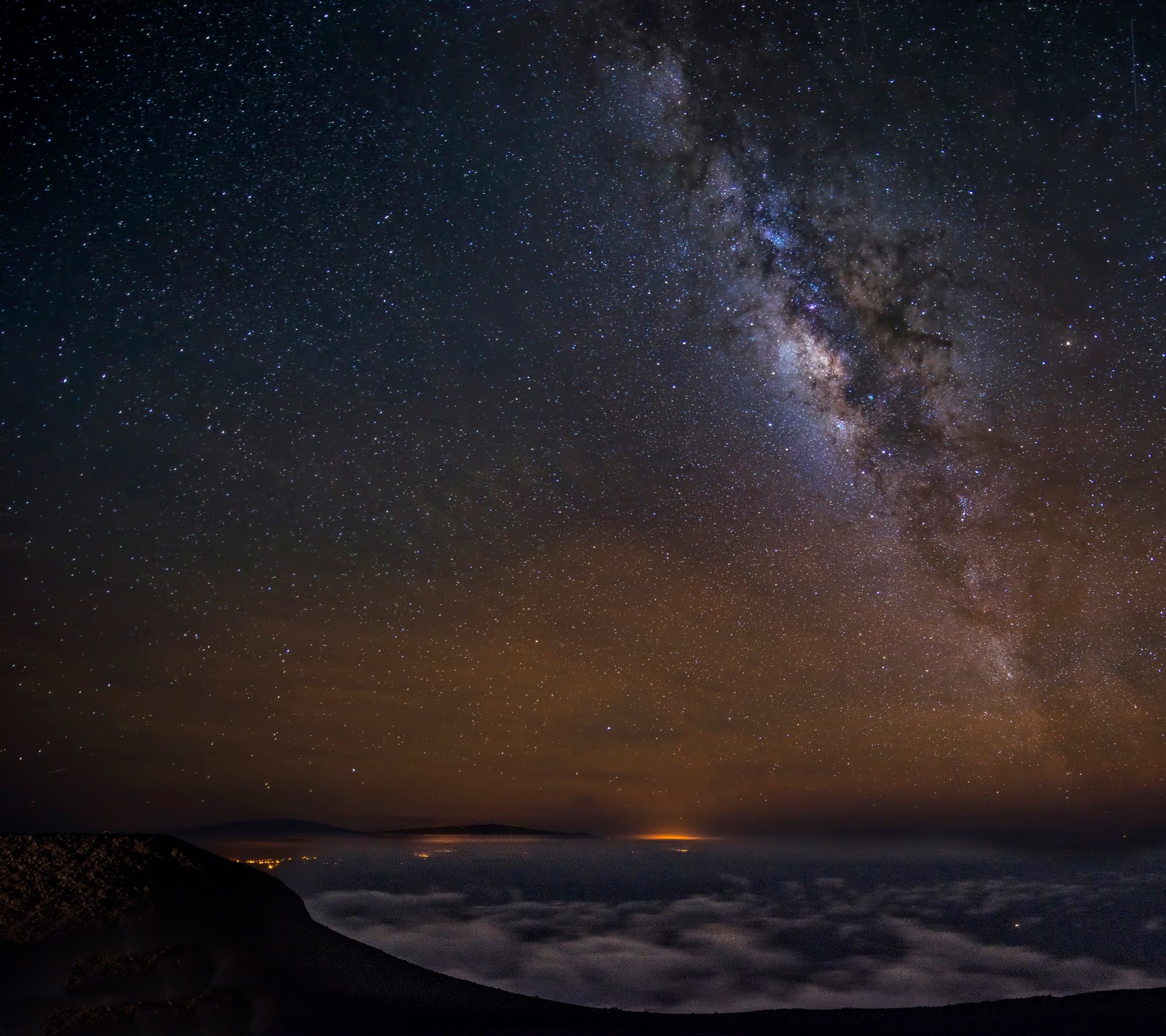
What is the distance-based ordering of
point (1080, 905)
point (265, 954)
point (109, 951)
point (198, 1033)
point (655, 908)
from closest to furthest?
1. point (198, 1033)
2. point (109, 951)
3. point (265, 954)
4. point (655, 908)
5. point (1080, 905)

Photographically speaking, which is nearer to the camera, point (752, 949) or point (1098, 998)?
point (1098, 998)

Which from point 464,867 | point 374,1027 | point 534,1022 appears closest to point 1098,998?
point 534,1022

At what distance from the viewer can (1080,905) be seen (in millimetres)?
41000

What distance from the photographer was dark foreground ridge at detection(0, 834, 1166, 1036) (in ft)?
33.7

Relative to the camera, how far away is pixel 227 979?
11.6 metres

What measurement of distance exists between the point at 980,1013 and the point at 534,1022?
964 cm

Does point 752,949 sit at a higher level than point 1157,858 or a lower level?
higher

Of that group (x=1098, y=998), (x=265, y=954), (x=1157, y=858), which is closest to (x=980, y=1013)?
(x=1098, y=998)

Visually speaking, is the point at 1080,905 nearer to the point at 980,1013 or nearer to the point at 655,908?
the point at 655,908

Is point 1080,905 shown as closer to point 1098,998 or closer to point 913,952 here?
point 913,952

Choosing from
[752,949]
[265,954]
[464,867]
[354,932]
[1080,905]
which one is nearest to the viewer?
[265,954]

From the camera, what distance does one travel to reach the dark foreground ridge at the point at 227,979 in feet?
33.7

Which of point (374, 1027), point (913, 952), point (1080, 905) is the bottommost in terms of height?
point (1080, 905)

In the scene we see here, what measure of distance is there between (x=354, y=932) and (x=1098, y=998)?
1830 centimetres
